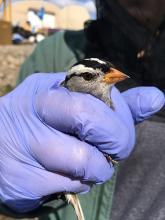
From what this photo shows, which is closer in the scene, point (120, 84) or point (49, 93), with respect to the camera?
point (49, 93)

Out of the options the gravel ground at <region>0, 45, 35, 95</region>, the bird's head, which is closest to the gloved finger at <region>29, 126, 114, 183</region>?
the bird's head

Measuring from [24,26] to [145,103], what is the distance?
1486 cm

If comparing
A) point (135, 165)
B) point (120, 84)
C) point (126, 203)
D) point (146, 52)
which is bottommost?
point (126, 203)

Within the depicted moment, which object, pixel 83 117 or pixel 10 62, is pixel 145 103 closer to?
pixel 83 117

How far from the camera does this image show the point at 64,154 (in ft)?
3.75

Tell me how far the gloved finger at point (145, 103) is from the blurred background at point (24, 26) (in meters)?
0.78

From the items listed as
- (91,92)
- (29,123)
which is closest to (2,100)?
(29,123)

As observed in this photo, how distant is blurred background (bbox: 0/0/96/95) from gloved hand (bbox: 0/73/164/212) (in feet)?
3.09

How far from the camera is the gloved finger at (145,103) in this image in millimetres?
1351

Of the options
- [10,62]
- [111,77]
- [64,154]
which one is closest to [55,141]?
[64,154]

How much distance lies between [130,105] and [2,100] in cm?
41

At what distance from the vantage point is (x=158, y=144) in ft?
4.96

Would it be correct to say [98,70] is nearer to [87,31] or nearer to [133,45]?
[133,45]

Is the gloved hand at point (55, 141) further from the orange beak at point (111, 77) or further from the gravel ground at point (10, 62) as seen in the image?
the gravel ground at point (10, 62)
